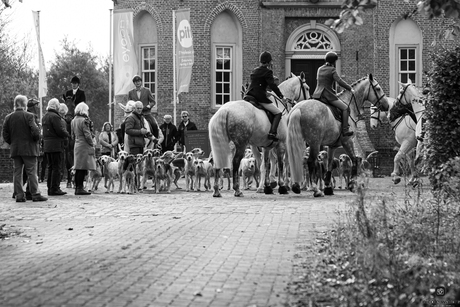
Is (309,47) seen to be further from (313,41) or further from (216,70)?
(216,70)

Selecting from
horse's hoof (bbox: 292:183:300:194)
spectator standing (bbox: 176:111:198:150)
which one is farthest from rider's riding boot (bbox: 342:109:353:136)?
spectator standing (bbox: 176:111:198:150)

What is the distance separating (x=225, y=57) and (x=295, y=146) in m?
20.6

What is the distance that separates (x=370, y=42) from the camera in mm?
37438

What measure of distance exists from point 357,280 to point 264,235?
3.43m

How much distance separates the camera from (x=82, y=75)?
7650cm

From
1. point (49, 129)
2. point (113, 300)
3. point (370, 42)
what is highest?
point (370, 42)

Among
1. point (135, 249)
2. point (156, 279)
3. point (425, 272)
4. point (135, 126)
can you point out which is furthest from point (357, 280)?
point (135, 126)

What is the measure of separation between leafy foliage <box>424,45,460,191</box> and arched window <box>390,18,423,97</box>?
71.0 ft

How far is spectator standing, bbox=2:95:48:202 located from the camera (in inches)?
691

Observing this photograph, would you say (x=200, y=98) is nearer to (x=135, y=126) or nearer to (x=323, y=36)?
(x=323, y=36)

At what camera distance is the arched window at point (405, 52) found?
37531 mm

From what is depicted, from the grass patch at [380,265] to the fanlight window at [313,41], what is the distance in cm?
2719

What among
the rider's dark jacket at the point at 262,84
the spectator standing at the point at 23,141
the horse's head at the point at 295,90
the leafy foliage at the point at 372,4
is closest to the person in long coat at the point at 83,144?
the spectator standing at the point at 23,141

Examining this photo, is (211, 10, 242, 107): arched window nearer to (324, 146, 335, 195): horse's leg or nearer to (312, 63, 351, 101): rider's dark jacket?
(324, 146, 335, 195): horse's leg
